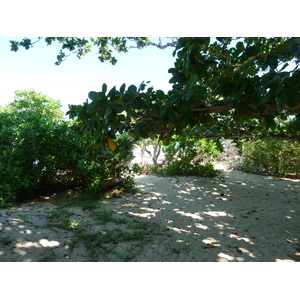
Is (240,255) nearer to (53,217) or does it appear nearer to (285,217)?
(285,217)

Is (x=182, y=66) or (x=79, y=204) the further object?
(x=79, y=204)

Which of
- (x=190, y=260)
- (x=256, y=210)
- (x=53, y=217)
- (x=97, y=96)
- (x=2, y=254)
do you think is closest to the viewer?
(x=97, y=96)

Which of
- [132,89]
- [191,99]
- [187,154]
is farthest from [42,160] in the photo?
[187,154]

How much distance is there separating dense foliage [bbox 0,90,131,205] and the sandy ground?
0.61 meters

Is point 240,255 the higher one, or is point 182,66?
point 182,66

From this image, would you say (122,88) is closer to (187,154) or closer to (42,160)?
(42,160)

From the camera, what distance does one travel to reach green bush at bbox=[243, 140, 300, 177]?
7.94 metres

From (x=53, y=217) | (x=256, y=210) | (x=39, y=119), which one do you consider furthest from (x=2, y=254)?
(x=256, y=210)

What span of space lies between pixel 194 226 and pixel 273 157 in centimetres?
678

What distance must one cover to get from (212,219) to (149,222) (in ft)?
4.07

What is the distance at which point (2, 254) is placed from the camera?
2201mm

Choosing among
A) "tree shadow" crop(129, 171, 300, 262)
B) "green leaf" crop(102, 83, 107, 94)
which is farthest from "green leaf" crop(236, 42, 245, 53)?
"tree shadow" crop(129, 171, 300, 262)

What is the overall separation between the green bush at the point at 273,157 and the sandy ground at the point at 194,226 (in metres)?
2.26

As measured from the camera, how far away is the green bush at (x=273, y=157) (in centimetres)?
794
